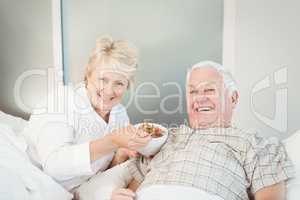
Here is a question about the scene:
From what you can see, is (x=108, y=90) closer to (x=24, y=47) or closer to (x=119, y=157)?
(x=119, y=157)

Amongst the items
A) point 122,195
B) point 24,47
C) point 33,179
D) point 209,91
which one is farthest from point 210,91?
point 24,47

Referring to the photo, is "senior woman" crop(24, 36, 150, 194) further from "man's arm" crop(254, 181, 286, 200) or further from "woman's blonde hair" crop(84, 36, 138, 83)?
"man's arm" crop(254, 181, 286, 200)

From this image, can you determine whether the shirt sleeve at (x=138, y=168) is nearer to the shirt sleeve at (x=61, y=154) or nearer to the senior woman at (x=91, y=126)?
the senior woman at (x=91, y=126)

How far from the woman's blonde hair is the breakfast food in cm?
31

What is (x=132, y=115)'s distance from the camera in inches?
72.9

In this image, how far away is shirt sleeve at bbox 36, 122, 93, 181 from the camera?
130 centimetres

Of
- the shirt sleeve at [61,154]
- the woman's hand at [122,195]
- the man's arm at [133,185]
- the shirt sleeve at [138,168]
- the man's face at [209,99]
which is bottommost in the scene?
the man's arm at [133,185]

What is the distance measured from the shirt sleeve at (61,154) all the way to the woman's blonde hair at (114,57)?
33cm

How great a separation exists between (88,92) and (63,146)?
276 mm

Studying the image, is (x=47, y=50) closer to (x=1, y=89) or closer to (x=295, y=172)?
(x=1, y=89)

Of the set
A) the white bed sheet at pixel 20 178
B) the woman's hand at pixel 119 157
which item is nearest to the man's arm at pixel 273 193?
the woman's hand at pixel 119 157

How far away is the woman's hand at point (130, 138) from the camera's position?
128 cm

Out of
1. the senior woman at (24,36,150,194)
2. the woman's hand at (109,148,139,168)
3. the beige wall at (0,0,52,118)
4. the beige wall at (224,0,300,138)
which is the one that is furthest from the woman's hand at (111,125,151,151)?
the beige wall at (0,0,52,118)

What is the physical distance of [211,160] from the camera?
1.28 meters
